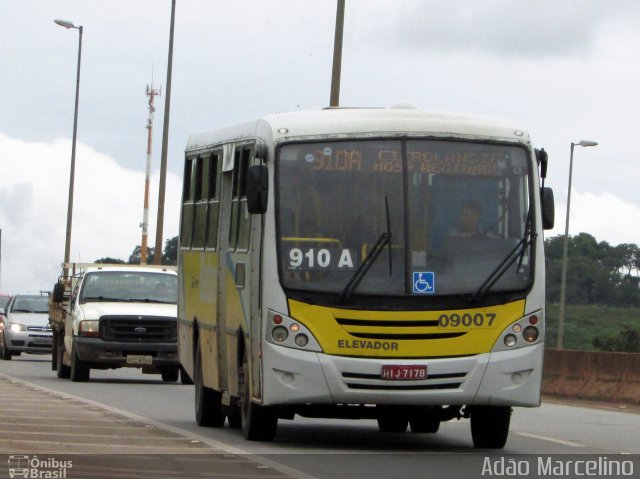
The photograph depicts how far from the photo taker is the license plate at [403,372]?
49.5 feet

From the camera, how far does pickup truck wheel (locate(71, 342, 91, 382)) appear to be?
3083 cm

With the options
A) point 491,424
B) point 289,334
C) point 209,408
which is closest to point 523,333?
point 491,424

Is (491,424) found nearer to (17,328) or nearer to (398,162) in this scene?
(398,162)

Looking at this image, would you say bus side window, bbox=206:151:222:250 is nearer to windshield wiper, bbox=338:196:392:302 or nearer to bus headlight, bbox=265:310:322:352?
bus headlight, bbox=265:310:322:352

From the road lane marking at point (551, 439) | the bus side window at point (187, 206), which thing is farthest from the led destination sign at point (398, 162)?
the bus side window at point (187, 206)

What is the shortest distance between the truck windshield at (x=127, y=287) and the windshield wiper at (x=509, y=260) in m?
16.3

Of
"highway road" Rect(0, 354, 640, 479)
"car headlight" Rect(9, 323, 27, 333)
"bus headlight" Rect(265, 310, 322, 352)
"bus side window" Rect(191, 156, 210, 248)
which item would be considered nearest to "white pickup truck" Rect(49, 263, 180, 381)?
"highway road" Rect(0, 354, 640, 479)

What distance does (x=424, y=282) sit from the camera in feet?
50.3

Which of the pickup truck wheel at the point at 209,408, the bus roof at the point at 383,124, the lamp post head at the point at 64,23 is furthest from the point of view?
the lamp post head at the point at 64,23

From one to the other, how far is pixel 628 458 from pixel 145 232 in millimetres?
52716

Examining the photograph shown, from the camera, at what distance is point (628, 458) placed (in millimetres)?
15195

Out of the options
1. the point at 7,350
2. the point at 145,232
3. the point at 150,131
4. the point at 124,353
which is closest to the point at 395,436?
the point at 124,353

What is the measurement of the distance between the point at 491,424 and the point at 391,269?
5.74 ft

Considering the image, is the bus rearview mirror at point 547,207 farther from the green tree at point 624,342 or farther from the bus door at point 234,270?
the green tree at point 624,342
